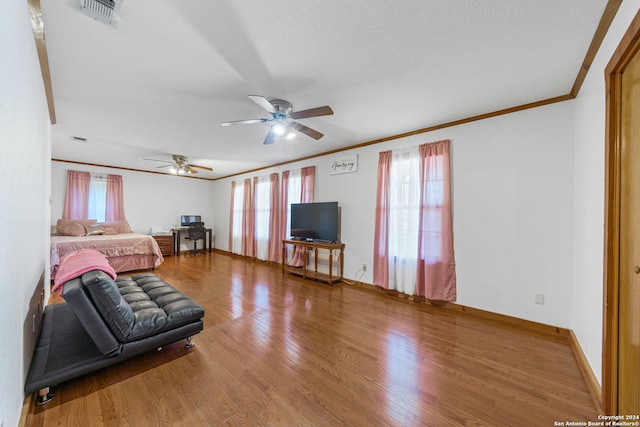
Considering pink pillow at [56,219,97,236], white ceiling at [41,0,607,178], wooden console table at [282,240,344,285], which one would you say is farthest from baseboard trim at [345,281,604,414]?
pink pillow at [56,219,97,236]

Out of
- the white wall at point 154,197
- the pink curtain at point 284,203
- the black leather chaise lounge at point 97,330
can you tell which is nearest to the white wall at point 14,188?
the black leather chaise lounge at point 97,330

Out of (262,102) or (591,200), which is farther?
(262,102)

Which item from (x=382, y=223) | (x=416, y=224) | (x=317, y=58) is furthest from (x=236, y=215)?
(x=317, y=58)

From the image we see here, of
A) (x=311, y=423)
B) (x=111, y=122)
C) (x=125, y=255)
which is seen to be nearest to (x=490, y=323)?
(x=311, y=423)

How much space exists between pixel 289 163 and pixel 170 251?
13.8 ft

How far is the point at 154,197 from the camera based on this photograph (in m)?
6.77

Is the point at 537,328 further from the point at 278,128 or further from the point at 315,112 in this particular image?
the point at 278,128

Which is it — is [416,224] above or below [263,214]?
below

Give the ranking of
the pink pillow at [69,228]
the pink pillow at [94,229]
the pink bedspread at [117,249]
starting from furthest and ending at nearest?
the pink pillow at [94,229] < the pink pillow at [69,228] < the pink bedspread at [117,249]

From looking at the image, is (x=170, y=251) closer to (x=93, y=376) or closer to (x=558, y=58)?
(x=93, y=376)

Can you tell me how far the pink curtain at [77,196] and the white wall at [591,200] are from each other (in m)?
8.47

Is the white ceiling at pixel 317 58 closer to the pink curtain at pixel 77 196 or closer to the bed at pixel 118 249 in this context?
the bed at pixel 118 249

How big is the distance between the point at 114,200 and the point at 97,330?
5.80 meters

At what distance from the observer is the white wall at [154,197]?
5453 mm
